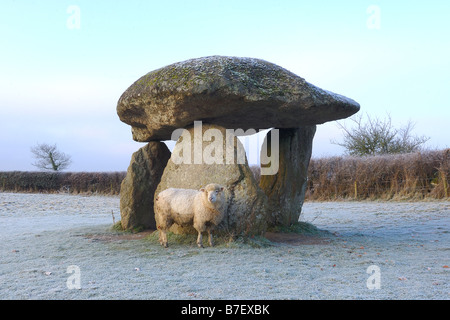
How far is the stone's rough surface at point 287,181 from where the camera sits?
9.61 m

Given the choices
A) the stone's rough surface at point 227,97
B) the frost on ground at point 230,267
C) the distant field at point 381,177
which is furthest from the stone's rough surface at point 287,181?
the distant field at point 381,177

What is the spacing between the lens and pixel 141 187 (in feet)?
31.3

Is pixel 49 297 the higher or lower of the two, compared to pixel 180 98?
lower

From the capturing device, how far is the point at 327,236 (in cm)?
908

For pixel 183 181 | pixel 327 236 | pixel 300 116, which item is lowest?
pixel 327 236

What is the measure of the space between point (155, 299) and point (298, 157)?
6.30 meters

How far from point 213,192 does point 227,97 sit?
1.70 m

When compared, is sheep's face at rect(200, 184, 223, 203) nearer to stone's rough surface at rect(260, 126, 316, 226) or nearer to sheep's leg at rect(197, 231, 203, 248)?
sheep's leg at rect(197, 231, 203, 248)

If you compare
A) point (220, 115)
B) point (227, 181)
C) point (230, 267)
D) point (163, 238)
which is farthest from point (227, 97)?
point (230, 267)

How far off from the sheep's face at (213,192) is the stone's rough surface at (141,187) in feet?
10.2

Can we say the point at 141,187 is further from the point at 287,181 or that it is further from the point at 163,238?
the point at 287,181

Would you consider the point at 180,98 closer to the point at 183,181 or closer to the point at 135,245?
the point at 183,181
